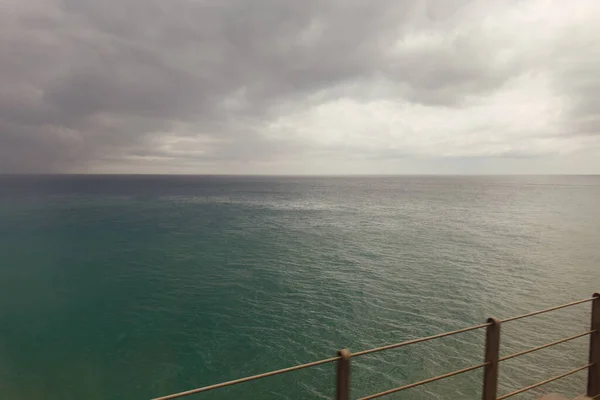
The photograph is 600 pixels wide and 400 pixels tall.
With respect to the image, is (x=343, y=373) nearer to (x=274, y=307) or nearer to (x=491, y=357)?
(x=491, y=357)

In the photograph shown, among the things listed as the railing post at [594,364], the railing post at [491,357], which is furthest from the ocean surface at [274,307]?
the railing post at [491,357]

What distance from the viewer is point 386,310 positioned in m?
26.1

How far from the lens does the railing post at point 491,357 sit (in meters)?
4.36

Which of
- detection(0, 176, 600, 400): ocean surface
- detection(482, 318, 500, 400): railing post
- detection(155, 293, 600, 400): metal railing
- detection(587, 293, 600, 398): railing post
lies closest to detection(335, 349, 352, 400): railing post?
detection(155, 293, 600, 400): metal railing

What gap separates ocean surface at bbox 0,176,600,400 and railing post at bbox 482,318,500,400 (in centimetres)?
1413

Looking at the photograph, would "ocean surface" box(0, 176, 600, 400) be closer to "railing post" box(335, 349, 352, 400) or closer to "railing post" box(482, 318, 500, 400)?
"railing post" box(482, 318, 500, 400)

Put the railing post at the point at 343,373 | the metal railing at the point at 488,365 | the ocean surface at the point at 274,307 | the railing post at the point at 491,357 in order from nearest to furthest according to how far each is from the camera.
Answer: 1. the metal railing at the point at 488,365
2. the railing post at the point at 343,373
3. the railing post at the point at 491,357
4. the ocean surface at the point at 274,307

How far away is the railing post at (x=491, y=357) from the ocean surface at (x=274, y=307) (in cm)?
1413

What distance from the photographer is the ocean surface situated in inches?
740

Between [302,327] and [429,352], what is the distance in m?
8.06

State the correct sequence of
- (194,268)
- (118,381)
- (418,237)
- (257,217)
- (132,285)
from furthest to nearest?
(257,217) → (418,237) → (194,268) → (132,285) → (118,381)

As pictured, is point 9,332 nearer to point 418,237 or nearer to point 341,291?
point 341,291

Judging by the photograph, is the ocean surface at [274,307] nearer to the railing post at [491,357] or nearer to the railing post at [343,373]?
the railing post at [491,357]

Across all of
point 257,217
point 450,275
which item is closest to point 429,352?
point 450,275
